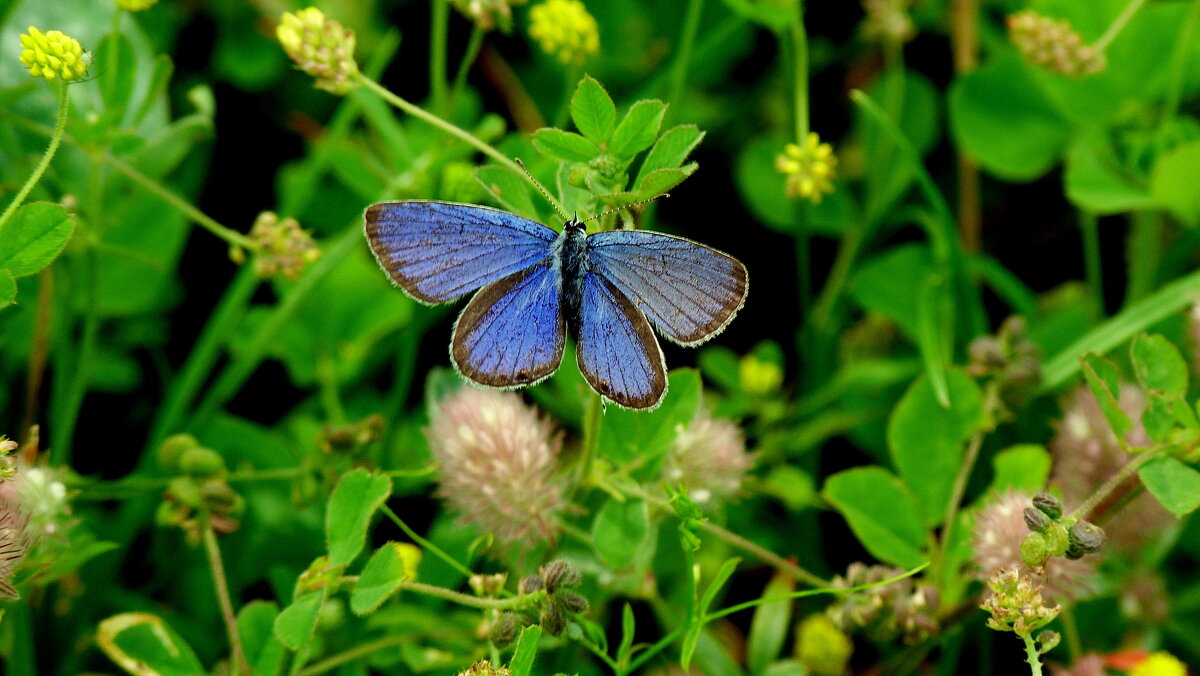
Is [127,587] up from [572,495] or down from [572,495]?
down

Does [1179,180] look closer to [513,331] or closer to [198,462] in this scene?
[513,331]

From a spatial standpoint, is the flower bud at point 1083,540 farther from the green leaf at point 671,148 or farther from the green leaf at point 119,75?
the green leaf at point 119,75

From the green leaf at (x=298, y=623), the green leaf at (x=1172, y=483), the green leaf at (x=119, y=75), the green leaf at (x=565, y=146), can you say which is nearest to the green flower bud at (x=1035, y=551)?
the green leaf at (x=1172, y=483)

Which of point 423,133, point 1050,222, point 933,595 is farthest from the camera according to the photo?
point 1050,222

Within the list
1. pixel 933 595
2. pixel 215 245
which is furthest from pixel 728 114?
pixel 933 595

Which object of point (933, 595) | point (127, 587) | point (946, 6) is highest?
point (946, 6)

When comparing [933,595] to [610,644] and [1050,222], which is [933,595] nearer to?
[610,644]
